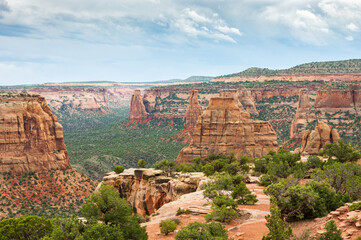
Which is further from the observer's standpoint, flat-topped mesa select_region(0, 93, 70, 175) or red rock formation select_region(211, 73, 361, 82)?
red rock formation select_region(211, 73, 361, 82)

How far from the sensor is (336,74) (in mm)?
143875

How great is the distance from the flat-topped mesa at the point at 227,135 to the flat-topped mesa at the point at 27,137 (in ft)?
72.4

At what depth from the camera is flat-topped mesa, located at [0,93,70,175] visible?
2349 inches

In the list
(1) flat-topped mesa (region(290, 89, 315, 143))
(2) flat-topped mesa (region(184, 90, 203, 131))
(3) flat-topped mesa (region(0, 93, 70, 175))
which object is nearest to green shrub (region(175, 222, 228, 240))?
(3) flat-topped mesa (region(0, 93, 70, 175))

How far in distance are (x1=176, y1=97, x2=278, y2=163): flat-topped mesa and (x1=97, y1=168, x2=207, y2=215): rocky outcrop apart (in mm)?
18154

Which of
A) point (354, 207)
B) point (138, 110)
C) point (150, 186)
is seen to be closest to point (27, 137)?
point (150, 186)

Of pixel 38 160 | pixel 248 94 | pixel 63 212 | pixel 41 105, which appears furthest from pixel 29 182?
pixel 248 94

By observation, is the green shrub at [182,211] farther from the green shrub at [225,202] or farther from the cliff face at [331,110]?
the cliff face at [331,110]

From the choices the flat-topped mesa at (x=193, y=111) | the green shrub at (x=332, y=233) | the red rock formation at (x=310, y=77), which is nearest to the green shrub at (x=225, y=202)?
the green shrub at (x=332, y=233)

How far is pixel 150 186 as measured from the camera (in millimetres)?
46469

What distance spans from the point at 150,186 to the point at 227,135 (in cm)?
2357

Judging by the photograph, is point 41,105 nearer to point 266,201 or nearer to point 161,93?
point 266,201

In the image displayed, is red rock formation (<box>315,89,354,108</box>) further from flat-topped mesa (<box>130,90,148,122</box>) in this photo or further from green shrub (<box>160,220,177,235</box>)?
flat-topped mesa (<box>130,90,148,122</box>)

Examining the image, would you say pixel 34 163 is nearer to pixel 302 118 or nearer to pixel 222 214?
pixel 222 214
